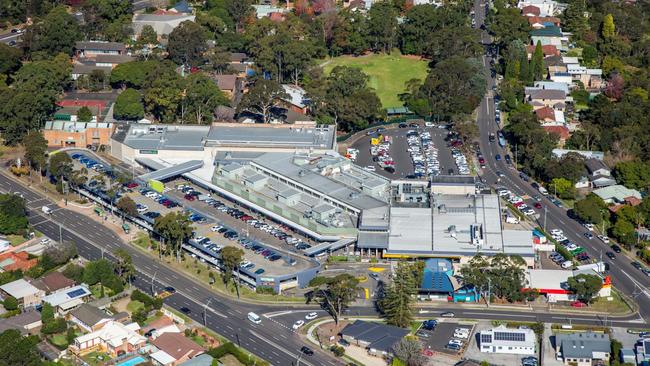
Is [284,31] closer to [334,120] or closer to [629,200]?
[334,120]

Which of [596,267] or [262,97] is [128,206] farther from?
[596,267]

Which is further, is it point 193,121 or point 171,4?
point 171,4

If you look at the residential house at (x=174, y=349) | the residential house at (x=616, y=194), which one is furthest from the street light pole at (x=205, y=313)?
the residential house at (x=616, y=194)

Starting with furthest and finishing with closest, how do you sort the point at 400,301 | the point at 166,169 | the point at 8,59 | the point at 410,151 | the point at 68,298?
the point at 8,59 < the point at 410,151 < the point at 166,169 < the point at 68,298 < the point at 400,301

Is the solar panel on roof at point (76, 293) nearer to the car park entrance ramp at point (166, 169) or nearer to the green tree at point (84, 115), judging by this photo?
the car park entrance ramp at point (166, 169)

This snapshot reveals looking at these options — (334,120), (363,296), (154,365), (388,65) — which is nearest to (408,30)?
(388,65)

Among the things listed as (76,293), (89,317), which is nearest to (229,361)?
(89,317)

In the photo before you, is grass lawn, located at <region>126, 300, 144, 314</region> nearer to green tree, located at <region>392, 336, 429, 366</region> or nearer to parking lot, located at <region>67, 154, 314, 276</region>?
parking lot, located at <region>67, 154, 314, 276</region>
